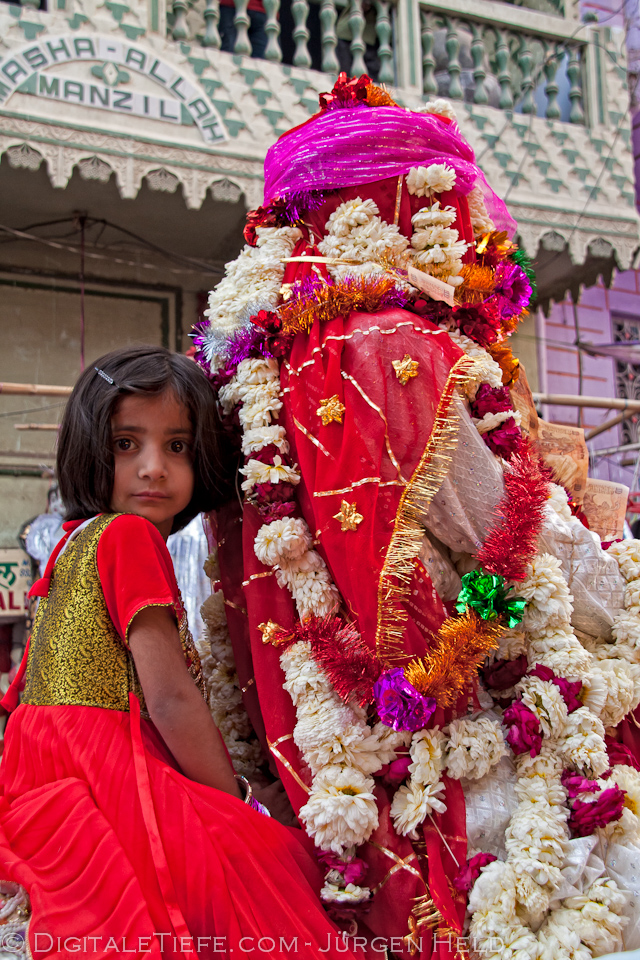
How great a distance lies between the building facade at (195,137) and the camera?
14.4ft

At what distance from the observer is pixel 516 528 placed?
143 centimetres

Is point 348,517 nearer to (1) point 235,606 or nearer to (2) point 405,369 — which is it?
(2) point 405,369

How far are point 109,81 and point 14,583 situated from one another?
126 inches

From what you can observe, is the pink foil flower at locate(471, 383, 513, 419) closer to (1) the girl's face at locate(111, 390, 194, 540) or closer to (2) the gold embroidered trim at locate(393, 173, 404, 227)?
(2) the gold embroidered trim at locate(393, 173, 404, 227)

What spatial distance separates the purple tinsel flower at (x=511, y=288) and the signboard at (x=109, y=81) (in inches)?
139

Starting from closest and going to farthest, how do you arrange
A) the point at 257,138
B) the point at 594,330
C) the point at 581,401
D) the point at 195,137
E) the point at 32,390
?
the point at 32,390, the point at 195,137, the point at 257,138, the point at 581,401, the point at 594,330

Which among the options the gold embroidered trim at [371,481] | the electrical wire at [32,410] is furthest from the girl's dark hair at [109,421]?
the electrical wire at [32,410]

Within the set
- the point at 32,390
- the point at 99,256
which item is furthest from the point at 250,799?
the point at 99,256

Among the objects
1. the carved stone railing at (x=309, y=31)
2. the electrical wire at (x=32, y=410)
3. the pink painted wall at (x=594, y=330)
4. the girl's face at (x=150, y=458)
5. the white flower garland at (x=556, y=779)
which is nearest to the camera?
the white flower garland at (x=556, y=779)

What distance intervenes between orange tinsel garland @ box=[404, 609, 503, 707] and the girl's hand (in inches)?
15.3

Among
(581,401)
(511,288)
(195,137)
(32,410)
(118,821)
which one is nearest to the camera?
(118,821)

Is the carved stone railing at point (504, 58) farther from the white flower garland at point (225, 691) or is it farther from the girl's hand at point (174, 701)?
the girl's hand at point (174, 701)

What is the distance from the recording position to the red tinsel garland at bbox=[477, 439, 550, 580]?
1.42 m

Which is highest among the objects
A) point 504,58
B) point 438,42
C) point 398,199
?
point 438,42
